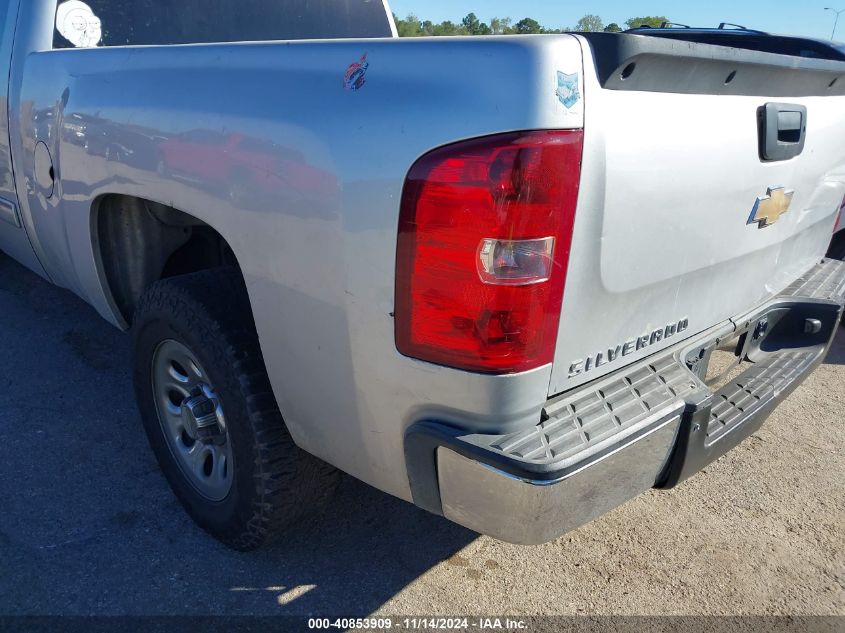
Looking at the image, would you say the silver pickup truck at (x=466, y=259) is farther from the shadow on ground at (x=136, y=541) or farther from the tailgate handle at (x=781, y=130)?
the shadow on ground at (x=136, y=541)

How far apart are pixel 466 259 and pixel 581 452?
52 centimetres

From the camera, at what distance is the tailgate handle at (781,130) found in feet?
6.77

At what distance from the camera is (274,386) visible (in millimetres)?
2092

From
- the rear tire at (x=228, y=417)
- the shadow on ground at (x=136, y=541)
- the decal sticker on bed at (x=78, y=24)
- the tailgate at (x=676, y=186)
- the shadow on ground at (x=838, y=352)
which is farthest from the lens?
the shadow on ground at (x=838, y=352)

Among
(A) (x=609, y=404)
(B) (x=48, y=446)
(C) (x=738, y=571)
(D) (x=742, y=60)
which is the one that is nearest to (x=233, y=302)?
(A) (x=609, y=404)

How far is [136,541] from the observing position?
100 inches

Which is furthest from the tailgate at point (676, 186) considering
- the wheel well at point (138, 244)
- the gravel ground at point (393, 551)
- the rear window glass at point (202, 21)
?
the rear window glass at point (202, 21)

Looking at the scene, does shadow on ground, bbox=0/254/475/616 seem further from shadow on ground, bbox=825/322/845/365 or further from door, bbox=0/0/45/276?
shadow on ground, bbox=825/322/845/365

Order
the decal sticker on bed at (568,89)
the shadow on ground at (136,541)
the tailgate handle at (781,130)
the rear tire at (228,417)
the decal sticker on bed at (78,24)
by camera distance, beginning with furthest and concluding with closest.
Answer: the decal sticker on bed at (78,24), the shadow on ground at (136,541), the rear tire at (228,417), the tailgate handle at (781,130), the decal sticker on bed at (568,89)

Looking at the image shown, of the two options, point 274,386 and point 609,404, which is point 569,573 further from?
point 274,386

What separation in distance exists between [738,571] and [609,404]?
1.11 meters

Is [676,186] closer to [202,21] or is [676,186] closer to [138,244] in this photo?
[138,244]

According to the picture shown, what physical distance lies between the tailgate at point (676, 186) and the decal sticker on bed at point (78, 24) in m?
2.39

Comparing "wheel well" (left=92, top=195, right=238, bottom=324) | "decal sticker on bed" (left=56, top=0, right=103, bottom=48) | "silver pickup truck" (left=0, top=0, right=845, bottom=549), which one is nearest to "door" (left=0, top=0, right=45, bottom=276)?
"decal sticker on bed" (left=56, top=0, right=103, bottom=48)
